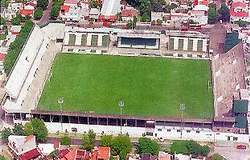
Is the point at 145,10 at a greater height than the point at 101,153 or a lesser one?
greater

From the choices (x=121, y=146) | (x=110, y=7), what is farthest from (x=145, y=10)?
(x=121, y=146)

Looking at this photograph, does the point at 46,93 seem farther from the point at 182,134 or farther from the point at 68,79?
A: the point at 182,134

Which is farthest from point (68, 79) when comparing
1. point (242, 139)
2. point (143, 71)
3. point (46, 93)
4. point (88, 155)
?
point (242, 139)

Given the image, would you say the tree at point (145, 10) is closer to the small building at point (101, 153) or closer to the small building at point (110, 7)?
the small building at point (110, 7)

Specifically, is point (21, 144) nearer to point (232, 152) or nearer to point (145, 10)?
point (232, 152)

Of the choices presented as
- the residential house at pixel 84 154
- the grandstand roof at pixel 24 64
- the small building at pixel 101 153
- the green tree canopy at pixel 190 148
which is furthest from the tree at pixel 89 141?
the grandstand roof at pixel 24 64

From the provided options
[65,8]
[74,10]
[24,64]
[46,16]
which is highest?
[65,8]
